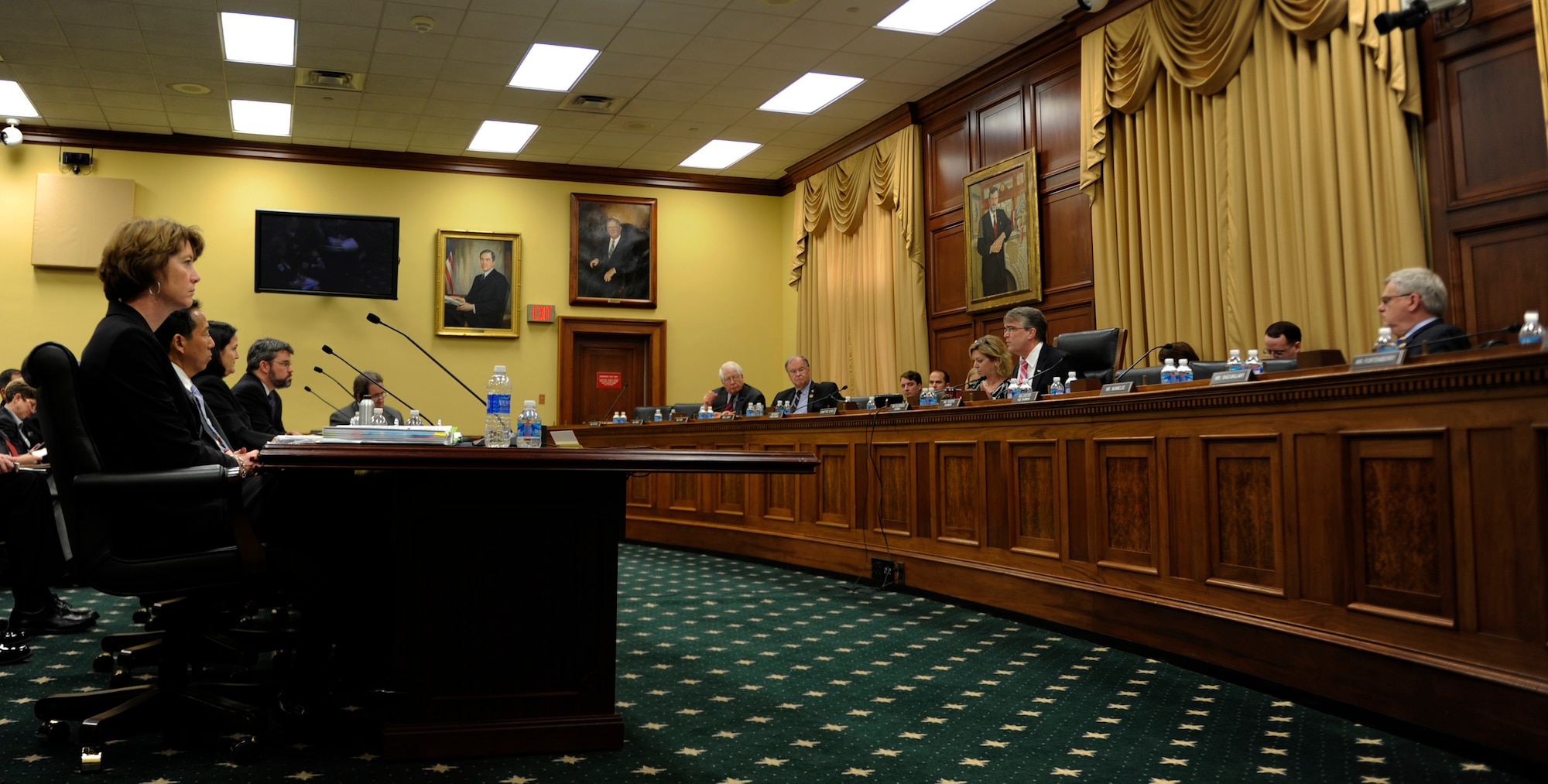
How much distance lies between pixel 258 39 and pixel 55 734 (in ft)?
21.3

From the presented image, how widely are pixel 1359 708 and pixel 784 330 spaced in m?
9.16

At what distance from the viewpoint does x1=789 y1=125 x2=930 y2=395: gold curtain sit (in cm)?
905

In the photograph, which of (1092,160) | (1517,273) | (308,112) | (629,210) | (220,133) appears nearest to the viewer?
(1517,273)

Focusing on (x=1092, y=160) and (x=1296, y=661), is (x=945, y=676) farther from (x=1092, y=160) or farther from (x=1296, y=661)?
(x=1092, y=160)

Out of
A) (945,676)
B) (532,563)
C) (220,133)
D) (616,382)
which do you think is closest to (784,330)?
(616,382)

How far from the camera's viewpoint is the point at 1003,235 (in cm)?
802

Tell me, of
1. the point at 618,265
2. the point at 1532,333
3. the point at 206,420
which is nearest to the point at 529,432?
the point at 206,420

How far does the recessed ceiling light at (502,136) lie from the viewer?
31.4ft

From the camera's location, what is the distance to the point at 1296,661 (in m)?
2.96

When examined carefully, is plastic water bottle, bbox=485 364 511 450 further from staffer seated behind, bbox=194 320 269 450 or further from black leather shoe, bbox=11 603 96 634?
black leather shoe, bbox=11 603 96 634

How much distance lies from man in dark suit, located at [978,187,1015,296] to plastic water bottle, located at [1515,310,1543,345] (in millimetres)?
5462

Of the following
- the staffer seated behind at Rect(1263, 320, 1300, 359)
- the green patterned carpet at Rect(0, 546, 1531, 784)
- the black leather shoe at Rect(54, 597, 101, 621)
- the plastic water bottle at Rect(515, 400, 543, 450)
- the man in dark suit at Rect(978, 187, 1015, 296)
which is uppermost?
the man in dark suit at Rect(978, 187, 1015, 296)

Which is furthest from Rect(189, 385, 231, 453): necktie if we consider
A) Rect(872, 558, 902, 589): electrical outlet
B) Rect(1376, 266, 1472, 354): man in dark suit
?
Rect(1376, 266, 1472, 354): man in dark suit

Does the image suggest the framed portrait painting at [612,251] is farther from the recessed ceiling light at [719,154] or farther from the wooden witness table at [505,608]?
the wooden witness table at [505,608]
